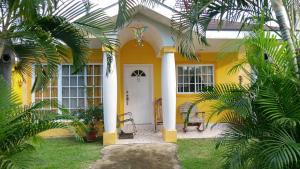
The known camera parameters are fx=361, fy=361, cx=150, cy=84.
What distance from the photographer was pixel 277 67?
17.1 feet

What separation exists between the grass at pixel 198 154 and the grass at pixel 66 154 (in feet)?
7.39

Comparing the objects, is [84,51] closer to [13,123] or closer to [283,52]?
[13,123]

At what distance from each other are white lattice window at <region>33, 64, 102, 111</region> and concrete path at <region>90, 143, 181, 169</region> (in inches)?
131

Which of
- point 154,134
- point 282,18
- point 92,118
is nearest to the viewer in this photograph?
point 282,18

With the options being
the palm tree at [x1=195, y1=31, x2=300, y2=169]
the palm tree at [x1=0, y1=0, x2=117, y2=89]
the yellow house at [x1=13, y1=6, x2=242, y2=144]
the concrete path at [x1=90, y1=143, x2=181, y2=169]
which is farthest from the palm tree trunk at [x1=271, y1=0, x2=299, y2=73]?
the yellow house at [x1=13, y1=6, x2=242, y2=144]

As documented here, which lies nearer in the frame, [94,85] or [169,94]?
[169,94]

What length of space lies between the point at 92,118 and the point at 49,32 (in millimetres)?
6661

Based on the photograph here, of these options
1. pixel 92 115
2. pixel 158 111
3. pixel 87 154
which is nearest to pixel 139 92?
pixel 158 111

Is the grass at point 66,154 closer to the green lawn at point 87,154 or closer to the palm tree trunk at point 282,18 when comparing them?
the green lawn at point 87,154

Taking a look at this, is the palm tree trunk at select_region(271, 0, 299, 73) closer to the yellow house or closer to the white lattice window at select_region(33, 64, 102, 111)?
the yellow house

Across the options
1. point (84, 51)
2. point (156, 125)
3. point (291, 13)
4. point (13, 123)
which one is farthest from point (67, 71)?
point (291, 13)

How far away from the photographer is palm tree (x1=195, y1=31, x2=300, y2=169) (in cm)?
492

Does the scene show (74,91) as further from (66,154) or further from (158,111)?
(66,154)

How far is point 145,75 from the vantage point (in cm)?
1435
